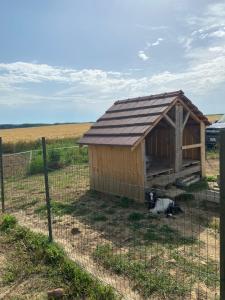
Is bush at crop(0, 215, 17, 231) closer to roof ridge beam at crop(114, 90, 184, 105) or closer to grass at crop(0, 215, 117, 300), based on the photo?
grass at crop(0, 215, 117, 300)

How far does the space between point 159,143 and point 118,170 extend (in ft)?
9.86

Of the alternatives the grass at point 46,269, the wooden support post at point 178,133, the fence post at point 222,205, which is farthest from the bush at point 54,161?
the fence post at point 222,205

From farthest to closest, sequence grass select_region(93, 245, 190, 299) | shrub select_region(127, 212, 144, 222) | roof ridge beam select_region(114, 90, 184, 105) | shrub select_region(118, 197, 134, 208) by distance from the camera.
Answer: roof ridge beam select_region(114, 90, 184, 105) → shrub select_region(118, 197, 134, 208) → shrub select_region(127, 212, 144, 222) → grass select_region(93, 245, 190, 299)

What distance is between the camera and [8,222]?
7375mm

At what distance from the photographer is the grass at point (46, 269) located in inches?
174

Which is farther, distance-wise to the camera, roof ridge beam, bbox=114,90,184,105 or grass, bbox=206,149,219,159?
grass, bbox=206,149,219,159

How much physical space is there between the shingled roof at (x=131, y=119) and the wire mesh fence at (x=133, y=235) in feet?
4.43

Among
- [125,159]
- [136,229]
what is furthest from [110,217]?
[125,159]

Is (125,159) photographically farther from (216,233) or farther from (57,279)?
(57,279)

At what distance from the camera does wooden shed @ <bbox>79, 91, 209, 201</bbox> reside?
8875 mm

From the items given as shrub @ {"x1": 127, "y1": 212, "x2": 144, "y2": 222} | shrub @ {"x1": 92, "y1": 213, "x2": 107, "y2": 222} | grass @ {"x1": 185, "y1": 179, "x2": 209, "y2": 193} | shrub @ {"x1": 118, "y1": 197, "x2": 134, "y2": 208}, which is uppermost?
grass @ {"x1": 185, "y1": 179, "x2": 209, "y2": 193}

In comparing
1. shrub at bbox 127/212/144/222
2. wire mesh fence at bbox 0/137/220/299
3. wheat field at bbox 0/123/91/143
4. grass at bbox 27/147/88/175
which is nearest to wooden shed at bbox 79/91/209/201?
wire mesh fence at bbox 0/137/220/299

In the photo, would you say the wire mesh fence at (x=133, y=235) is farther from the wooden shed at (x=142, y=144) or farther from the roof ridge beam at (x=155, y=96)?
the roof ridge beam at (x=155, y=96)

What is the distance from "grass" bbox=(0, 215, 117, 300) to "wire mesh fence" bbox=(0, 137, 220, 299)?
8.7 inches
